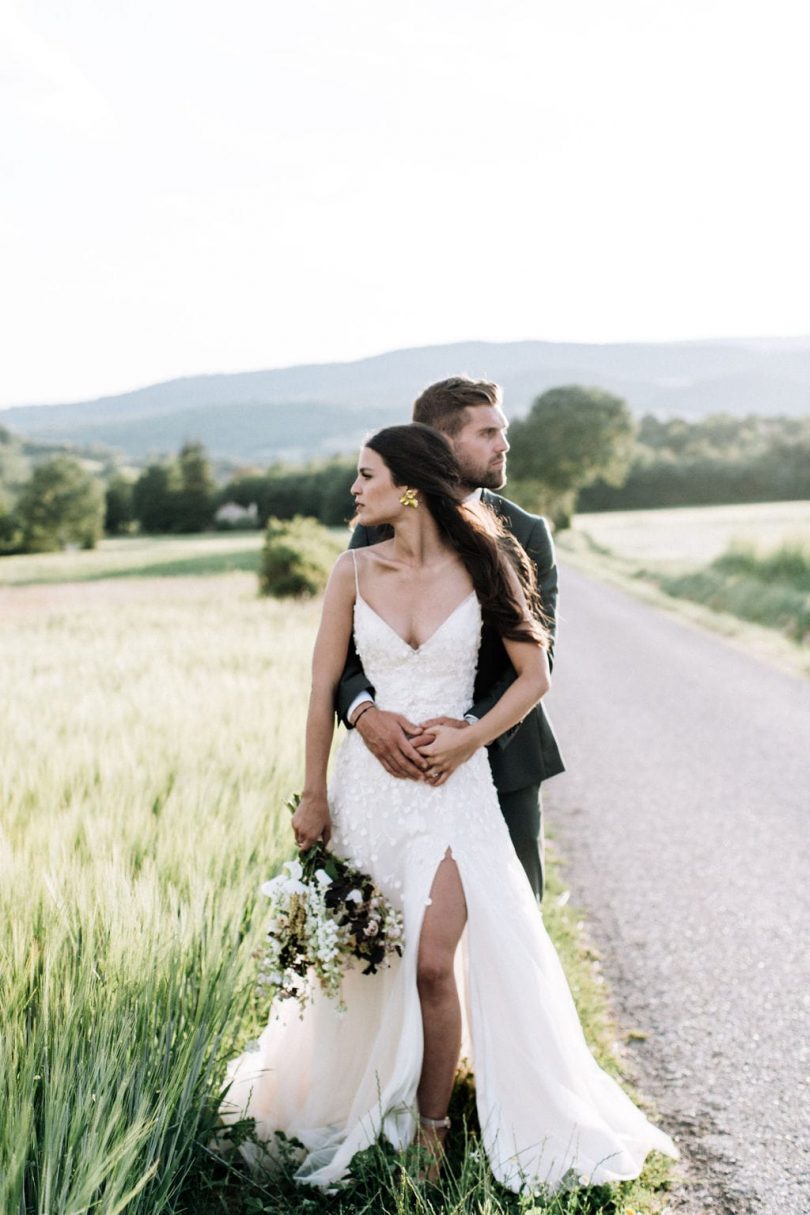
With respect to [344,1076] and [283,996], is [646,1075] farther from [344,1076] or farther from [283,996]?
[283,996]

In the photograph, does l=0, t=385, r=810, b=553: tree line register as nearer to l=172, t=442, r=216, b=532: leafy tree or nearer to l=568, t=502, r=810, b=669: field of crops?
l=172, t=442, r=216, b=532: leafy tree

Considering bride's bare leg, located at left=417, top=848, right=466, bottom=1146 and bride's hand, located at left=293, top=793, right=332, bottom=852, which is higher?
bride's hand, located at left=293, top=793, right=332, bottom=852

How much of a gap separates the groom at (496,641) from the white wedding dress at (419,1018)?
5.8 inches

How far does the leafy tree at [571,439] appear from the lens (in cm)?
7106

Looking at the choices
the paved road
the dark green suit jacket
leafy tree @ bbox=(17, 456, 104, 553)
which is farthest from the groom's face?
leafy tree @ bbox=(17, 456, 104, 553)

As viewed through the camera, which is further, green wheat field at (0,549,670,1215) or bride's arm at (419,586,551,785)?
bride's arm at (419,586,551,785)

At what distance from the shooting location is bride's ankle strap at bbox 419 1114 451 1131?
3.29 meters

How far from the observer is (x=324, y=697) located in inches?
140

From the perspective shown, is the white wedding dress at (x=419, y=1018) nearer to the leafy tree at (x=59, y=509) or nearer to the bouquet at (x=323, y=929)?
the bouquet at (x=323, y=929)

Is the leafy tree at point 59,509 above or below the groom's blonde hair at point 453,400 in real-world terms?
below

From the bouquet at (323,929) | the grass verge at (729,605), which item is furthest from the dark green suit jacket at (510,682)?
the grass verge at (729,605)

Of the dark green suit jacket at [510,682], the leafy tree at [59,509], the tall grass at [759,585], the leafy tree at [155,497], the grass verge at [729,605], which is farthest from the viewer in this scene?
the leafy tree at [155,497]

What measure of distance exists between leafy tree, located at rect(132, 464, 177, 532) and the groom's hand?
83.9 m

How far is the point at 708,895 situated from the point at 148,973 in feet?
13.2
